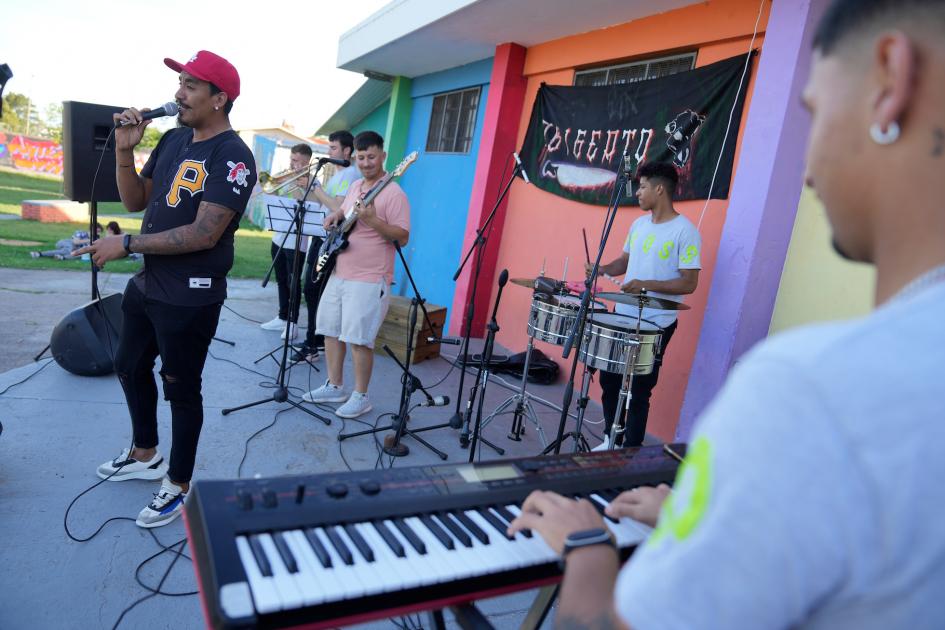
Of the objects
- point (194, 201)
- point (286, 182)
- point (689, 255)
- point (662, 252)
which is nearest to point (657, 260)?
point (662, 252)

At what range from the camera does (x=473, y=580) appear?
3.88 ft

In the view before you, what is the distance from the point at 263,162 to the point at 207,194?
2832cm

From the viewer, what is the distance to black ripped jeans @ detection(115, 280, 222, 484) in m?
2.85

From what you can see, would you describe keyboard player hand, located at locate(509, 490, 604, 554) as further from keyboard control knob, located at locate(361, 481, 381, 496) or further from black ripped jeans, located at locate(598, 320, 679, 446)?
black ripped jeans, located at locate(598, 320, 679, 446)

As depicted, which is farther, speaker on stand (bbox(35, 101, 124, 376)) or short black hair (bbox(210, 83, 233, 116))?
speaker on stand (bbox(35, 101, 124, 376))

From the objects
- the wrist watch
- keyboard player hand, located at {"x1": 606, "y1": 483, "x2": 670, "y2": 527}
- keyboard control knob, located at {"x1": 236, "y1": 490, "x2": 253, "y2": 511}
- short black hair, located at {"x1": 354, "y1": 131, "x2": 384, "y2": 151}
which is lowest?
keyboard control knob, located at {"x1": 236, "y1": 490, "x2": 253, "y2": 511}

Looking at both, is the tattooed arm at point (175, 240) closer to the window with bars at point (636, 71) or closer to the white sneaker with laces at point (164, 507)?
the white sneaker with laces at point (164, 507)

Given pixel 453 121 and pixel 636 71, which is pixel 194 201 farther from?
pixel 453 121

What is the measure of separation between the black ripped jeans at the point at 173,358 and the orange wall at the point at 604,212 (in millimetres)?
3709

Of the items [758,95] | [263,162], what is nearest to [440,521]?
[758,95]

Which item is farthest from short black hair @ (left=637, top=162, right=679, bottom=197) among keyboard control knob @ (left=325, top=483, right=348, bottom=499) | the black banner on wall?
keyboard control knob @ (left=325, top=483, right=348, bottom=499)

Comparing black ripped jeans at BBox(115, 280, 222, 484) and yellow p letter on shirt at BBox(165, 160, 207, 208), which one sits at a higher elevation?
yellow p letter on shirt at BBox(165, 160, 207, 208)

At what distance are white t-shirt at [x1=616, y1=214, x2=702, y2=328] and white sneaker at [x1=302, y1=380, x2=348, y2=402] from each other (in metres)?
2.48

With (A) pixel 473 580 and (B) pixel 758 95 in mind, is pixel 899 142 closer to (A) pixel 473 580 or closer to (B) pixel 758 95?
(A) pixel 473 580
